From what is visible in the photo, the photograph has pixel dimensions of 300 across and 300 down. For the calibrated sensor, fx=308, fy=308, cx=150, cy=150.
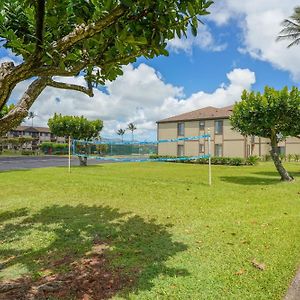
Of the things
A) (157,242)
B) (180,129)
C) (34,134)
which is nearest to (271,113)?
(157,242)

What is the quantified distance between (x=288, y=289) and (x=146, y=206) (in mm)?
5992

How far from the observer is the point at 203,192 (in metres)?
12.3

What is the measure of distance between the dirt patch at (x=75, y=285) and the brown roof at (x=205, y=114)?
4217 cm

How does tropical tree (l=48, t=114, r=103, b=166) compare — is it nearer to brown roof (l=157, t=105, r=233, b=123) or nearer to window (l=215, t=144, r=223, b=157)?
brown roof (l=157, t=105, r=233, b=123)

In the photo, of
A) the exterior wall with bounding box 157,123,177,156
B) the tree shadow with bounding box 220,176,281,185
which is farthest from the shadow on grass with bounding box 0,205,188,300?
the exterior wall with bounding box 157,123,177,156

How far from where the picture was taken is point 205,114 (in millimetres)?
49188

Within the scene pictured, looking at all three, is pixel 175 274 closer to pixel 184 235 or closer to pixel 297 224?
pixel 184 235

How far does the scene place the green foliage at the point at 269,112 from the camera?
1490 centimetres

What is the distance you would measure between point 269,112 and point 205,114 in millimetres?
34471

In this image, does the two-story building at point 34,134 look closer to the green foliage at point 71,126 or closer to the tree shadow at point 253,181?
the green foliage at point 71,126

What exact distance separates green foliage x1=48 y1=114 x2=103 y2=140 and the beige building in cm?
2252

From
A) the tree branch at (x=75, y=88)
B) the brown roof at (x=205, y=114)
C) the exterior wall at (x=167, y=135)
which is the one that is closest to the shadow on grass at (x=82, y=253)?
the tree branch at (x=75, y=88)

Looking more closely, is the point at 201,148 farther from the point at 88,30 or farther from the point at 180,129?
the point at 88,30

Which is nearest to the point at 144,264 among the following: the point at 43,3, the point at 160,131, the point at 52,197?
the point at 43,3
